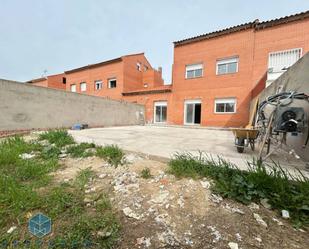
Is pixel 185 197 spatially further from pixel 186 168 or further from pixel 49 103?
pixel 49 103

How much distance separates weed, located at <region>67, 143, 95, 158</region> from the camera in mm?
4262

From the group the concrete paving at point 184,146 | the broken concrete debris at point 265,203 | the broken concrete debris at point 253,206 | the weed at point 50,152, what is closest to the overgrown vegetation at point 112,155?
the concrete paving at point 184,146

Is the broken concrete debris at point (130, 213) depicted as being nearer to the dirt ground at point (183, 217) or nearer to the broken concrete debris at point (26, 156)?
the dirt ground at point (183, 217)

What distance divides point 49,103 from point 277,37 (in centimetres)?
1541

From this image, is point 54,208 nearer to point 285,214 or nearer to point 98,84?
point 285,214

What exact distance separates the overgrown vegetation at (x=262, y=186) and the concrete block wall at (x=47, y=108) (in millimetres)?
8737

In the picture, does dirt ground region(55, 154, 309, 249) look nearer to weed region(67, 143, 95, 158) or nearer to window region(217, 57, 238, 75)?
weed region(67, 143, 95, 158)

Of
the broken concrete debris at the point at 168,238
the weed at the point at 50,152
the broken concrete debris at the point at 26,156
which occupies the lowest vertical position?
the broken concrete debris at the point at 168,238

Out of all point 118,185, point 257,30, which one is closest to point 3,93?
point 118,185

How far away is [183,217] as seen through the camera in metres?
2.09

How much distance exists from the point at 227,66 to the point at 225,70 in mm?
335

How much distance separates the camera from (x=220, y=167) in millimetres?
2967

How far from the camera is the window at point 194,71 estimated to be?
48.5 ft

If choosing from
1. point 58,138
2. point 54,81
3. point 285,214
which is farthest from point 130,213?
point 54,81
